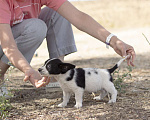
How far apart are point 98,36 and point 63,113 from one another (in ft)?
3.25

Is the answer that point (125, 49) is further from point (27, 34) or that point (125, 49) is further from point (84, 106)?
point (27, 34)

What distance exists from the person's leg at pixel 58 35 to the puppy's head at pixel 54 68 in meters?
1.07

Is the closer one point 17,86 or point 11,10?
point 11,10

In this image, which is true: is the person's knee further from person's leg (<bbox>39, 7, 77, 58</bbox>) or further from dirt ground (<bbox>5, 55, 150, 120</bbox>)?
dirt ground (<bbox>5, 55, 150, 120</bbox>)

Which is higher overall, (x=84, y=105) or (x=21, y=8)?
(x=21, y=8)

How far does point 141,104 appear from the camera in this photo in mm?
2949

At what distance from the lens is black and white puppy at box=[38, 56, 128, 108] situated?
2.89 meters

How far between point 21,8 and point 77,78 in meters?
1.28

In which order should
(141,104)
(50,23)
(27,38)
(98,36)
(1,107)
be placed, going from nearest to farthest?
(1,107) → (141,104) → (98,36) → (27,38) → (50,23)

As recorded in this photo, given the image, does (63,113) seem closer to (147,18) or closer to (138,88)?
(138,88)

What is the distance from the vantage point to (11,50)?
2.71 metres

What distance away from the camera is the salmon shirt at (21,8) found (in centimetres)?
308

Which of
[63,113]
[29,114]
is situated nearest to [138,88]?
[63,113]

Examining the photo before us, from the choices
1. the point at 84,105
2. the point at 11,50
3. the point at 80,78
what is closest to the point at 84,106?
the point at 84,105
